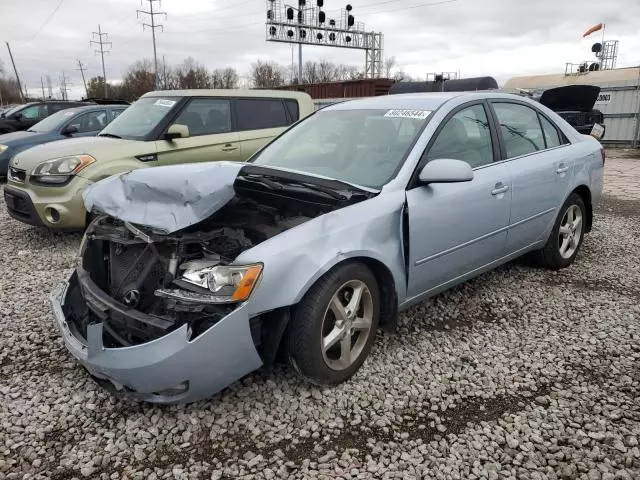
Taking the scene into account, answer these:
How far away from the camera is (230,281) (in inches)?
92.6

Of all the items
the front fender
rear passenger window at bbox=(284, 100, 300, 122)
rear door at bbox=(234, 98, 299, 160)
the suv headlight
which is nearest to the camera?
the front fender

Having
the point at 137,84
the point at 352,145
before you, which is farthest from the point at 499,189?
the point at 137,84

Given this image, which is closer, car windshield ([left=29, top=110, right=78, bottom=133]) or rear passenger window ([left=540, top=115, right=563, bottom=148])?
rear passenger window ([left=540, top=115, right=563, bottom=148])

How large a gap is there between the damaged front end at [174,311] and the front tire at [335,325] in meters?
0.13

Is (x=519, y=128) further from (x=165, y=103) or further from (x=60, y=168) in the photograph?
(x=60, y=168)

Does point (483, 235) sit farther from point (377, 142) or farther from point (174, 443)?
point (174, 443)

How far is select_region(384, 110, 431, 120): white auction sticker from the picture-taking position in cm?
344

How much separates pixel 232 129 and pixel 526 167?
159 inches

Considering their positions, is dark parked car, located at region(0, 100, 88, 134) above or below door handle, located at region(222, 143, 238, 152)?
above

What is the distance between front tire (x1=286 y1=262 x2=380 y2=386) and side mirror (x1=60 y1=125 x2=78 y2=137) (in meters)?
7.70

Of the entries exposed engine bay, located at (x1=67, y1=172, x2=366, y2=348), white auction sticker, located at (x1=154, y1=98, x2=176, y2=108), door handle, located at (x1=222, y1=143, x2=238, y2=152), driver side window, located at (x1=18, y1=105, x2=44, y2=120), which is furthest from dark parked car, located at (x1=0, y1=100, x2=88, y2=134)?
exposed engine bay, located at (x1=67, y1=172, x2=366, y2=348)

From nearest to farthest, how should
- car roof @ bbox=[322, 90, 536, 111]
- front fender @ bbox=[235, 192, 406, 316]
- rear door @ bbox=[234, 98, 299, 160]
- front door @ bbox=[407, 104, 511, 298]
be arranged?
front fender @ bbox=[235, 192, 406, 316] < front door @ bbox=[407, 104, 511, 298] < car roof @ bbox=[322, 90, 536, 111] < rear door @ bbox=[234, 98, 299, 160]

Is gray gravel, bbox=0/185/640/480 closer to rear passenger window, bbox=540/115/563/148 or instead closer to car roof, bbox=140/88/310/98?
rear passenger window, bbox=540/115/563/148

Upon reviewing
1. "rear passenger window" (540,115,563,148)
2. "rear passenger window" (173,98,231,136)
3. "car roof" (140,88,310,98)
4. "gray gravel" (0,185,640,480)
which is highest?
"car roof" (140,88,310,98)
